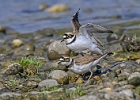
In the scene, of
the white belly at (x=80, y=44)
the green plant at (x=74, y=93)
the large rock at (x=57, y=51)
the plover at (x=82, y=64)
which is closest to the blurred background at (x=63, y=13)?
the large rock at (x=57, y=51)

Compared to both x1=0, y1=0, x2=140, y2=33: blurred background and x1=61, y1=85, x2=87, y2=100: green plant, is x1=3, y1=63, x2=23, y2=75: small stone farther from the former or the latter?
x1=0, y1=0, x2=140, y2=33: blurred background

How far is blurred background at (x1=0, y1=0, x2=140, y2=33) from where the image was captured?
18.8 meters

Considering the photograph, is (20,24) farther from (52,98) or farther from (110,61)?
(52,98)

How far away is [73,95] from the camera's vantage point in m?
7.56

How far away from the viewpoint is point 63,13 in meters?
22.5

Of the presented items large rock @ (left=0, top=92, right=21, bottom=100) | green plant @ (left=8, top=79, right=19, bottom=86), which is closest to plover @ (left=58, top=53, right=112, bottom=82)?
green plant @ (left=8, top=79, right=19, bottom=86)

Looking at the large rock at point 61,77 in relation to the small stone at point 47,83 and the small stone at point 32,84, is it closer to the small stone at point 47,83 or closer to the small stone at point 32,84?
the small stone at point 47,83

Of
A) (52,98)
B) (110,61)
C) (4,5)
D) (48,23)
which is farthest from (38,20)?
(52,98)

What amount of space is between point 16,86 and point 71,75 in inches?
51.9

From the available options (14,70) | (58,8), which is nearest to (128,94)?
(14,70)

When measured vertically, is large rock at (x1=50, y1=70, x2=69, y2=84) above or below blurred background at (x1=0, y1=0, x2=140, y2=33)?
below

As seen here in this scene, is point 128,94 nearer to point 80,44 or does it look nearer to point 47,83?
point 47,83

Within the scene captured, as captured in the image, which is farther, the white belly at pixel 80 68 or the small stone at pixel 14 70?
the small stone at pixel 14 70

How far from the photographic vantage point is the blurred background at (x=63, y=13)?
18.8 m
